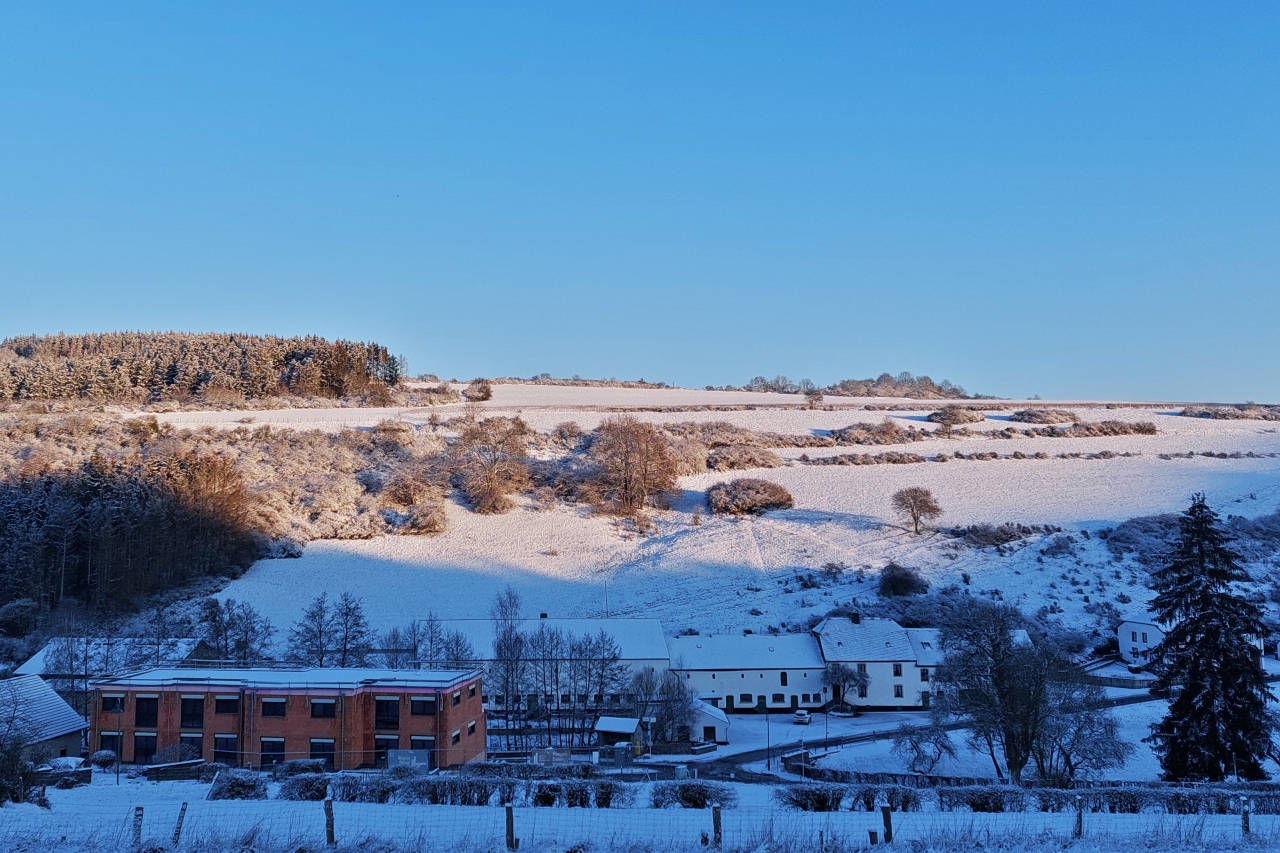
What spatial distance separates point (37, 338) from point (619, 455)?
290ft

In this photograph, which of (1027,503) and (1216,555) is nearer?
(1216,555)

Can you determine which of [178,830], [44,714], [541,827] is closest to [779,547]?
[44,714]

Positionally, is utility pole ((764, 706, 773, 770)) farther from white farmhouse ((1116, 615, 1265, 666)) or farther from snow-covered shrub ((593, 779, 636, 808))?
white farmhouse ((1116, 615, 1265, 666))

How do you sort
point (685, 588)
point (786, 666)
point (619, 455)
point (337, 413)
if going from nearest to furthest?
1. point (786, 666)
2. point (685, 588)
3. point (619, 455)
4. point (337, 413)

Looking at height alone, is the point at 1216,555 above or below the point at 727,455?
below

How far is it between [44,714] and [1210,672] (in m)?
34.3

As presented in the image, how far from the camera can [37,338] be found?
4491 inches

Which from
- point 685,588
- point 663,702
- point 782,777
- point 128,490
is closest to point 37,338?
point 128,490

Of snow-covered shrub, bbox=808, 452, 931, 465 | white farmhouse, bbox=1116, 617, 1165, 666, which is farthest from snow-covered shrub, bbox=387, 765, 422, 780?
snow-covered shrub, bbox=808, 452, 931, 465

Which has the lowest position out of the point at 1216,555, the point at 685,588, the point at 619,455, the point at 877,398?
the point at 685,588

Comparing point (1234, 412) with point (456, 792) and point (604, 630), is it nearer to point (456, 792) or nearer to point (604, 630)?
point (604, 630)

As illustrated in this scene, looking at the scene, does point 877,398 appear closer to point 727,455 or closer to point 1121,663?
point 727,455

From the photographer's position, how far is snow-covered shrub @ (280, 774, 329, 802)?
49.7ft

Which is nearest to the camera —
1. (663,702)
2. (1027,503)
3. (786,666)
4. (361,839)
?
(361,839)
